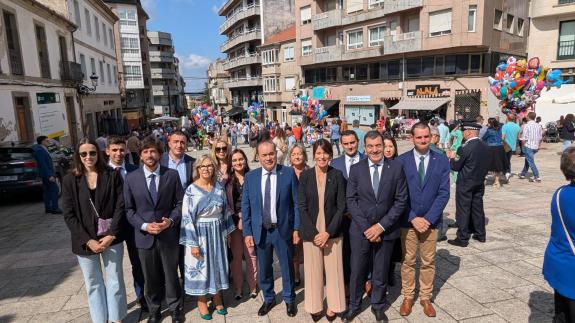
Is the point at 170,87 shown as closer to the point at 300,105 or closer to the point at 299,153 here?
the point at 300,105

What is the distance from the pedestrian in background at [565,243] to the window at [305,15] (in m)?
33.9

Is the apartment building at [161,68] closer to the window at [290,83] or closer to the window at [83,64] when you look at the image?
the window at [290,83]

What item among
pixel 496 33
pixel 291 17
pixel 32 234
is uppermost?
pixel 291 17

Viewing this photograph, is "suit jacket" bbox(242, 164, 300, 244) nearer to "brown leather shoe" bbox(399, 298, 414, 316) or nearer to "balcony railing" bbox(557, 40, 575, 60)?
"brown leather shoe" bbox(399, 298, 414, 316)

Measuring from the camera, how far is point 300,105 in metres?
26.1

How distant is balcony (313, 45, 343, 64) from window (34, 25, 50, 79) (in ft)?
69.6

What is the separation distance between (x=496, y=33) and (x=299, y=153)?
24.8 m

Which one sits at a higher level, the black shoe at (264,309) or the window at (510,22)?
the window at (510,22)

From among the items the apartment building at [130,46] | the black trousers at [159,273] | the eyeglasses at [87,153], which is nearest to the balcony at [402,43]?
the black trousers at [159,273]

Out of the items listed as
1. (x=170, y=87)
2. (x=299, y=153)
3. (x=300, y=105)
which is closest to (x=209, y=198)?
(x=299, y=153)

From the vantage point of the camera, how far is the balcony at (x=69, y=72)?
58.6 feet

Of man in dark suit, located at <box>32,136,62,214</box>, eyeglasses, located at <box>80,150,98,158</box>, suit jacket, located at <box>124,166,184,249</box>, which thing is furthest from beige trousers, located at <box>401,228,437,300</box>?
man in dark suit, located at <box>32,136,62,214</box>

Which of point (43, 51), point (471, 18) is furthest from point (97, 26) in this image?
point (471, 18)

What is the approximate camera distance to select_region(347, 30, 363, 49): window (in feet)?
96.3
